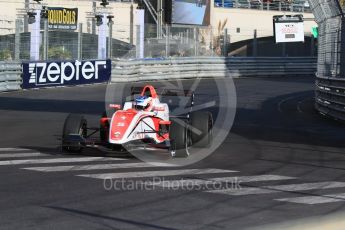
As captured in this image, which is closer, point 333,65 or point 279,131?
point 279,131

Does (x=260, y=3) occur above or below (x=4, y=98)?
above

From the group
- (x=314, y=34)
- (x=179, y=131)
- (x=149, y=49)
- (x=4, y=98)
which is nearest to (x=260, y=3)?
(x=314, y=34)

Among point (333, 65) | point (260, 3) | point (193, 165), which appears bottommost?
point (193, 165)

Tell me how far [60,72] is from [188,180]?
64.9ft

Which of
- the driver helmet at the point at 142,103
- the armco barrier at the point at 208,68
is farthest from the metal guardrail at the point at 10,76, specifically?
the driver helmet at the point at 142,103

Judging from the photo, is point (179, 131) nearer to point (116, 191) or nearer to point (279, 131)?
point (116, 191)

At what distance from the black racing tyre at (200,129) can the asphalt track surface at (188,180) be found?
406 mm

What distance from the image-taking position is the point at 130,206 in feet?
24.5

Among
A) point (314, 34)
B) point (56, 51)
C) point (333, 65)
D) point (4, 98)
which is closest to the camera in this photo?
point (333, 65)

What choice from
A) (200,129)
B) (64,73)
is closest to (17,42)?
(64,73)

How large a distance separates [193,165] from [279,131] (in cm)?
542

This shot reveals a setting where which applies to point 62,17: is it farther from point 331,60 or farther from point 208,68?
point 331,60

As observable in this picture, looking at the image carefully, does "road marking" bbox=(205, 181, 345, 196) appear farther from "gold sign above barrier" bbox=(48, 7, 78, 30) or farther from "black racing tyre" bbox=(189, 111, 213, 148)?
"gold sign above barrier" bbox=(48, 7, 78, 30)

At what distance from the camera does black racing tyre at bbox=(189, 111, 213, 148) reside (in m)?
11.8
